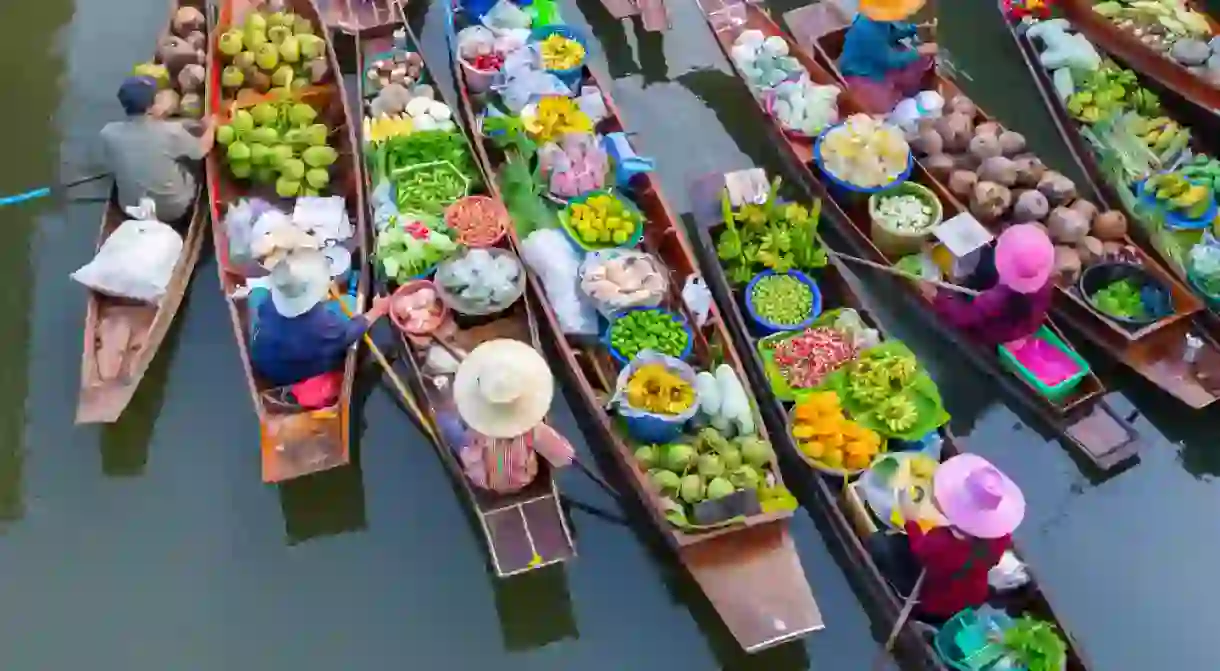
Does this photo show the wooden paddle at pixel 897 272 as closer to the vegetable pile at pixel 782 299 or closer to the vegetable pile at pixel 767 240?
the vegetable pile at pixel 767 240

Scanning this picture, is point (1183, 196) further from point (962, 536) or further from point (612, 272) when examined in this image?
point (612, 272)

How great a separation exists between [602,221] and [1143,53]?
13.1 ft

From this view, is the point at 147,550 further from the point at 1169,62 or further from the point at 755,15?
the point at 1169,62

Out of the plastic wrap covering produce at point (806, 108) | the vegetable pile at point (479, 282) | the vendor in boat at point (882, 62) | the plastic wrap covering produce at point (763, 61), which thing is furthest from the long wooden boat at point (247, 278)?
the vendor in boat at point (882, 62)

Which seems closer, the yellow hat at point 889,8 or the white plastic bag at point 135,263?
the white plastic bag at point 135,263

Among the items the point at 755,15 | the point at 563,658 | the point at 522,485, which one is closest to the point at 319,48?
the point at 755,15

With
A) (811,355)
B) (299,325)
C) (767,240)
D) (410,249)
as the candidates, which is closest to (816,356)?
(811,355)

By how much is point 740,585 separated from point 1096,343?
2.66 m

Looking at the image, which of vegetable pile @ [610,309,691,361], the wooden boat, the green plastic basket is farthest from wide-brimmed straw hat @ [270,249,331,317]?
the wooden boat

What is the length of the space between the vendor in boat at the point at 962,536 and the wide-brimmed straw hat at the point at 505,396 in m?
1.73

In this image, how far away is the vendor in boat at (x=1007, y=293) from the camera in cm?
532

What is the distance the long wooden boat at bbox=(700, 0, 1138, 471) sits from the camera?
18.6 feet

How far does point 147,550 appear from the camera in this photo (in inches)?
214

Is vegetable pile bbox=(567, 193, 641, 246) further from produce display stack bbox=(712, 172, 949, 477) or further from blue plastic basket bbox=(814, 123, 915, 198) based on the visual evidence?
blue plastic basket bbox=(814, 123, 915, 198)
